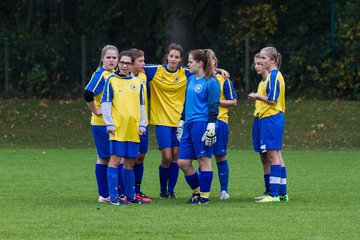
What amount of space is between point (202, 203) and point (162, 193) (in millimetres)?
1208

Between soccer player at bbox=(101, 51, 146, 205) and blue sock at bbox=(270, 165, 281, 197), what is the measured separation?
1.60 meters

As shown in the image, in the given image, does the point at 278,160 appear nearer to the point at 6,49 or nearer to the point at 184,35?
the point at 184,35

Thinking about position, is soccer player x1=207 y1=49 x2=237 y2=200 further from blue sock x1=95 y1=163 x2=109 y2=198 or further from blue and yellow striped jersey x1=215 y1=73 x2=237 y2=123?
blue sock x1=95 y1=163 x2=109 y2=198

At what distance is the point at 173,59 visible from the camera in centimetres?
1267

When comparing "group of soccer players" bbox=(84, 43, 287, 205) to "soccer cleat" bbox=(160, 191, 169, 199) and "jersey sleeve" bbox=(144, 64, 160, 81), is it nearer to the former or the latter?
"jersey sleeve" bbox=(144, 64, 160, 81)

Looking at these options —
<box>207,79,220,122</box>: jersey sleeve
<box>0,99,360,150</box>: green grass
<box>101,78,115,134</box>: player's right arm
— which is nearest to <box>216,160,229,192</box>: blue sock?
<box>207,79,220,122</box>: jersey sleeve

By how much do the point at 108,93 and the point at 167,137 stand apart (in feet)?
4.23

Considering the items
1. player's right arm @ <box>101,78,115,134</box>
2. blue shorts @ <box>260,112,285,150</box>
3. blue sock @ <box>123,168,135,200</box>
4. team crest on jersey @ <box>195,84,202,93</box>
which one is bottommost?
blue sock @ <box>123,168,135,200</box>

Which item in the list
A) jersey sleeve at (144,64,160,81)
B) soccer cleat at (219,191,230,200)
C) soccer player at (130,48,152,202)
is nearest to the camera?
soccer player at (130,48,152,202)

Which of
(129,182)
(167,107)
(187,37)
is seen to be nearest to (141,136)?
(167,107)

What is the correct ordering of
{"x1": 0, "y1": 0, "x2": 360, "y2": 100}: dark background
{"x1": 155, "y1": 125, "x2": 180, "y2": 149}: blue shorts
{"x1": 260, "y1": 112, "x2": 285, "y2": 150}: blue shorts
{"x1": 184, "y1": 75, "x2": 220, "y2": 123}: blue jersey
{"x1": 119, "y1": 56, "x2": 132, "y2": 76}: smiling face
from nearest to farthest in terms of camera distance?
{"x1": 184, "y1": 75, "x2": 220, "y2": 123}: blue jersey → {"x1": 119, "y1": 56, "x2": 132, "y2": 76}: smiling face → {"x1": 260, "y1": 112, "x2": 285, "y2": 150}: blue shorts → {"x1": 155, "y1": 125, "x2": 180, "y2": 149}: blue shorts → {"x1": 0, "y1": 0, "x2": 360, "y2": 100}: dark background

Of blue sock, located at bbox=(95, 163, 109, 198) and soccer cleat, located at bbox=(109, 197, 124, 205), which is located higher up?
blue sock, located at bbox=(95, 163, 109, 198)

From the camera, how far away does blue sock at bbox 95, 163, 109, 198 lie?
12188 millimetres

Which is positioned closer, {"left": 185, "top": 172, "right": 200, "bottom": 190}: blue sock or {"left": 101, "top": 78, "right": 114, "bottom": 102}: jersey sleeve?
{"left": 101, "top": 78, "right": 114, "bottom": 102}: jersey sleeve
